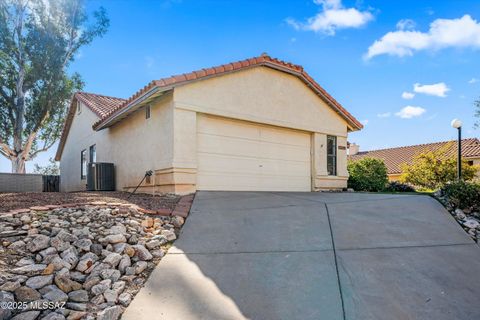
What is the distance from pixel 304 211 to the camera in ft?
21.1

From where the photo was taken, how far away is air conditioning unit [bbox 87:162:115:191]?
38.1 feet

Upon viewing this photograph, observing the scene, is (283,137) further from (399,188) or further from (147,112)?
(399,188)

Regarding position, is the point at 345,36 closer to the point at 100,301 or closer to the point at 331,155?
the point at 331,155

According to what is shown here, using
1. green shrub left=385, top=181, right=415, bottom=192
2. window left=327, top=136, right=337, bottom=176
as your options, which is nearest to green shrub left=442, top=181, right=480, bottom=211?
window left=327, top=136, right=337, bottom=176

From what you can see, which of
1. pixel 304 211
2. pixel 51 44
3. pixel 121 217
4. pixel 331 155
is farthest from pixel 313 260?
pixel 51 44

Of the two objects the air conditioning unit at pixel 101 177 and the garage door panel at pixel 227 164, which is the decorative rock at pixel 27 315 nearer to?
the garage door panel at pixel 227 164

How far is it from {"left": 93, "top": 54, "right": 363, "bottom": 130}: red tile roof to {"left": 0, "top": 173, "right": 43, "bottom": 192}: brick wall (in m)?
4.26

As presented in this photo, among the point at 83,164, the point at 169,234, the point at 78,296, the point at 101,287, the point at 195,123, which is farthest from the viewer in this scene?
the point at 83,164

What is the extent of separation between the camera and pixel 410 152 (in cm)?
2828

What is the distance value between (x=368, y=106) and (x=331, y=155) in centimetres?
262

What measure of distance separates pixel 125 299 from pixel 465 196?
275 inches

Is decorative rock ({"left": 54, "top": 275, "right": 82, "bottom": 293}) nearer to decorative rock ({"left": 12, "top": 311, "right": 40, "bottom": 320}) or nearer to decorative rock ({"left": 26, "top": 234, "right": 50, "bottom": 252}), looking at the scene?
decorative rock ({"left": 12, "top": 311, "right": 40, "bottom": 320})

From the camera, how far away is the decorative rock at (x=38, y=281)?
3.17 m

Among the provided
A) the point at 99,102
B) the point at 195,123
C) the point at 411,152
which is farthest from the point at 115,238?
the point at 411,152
